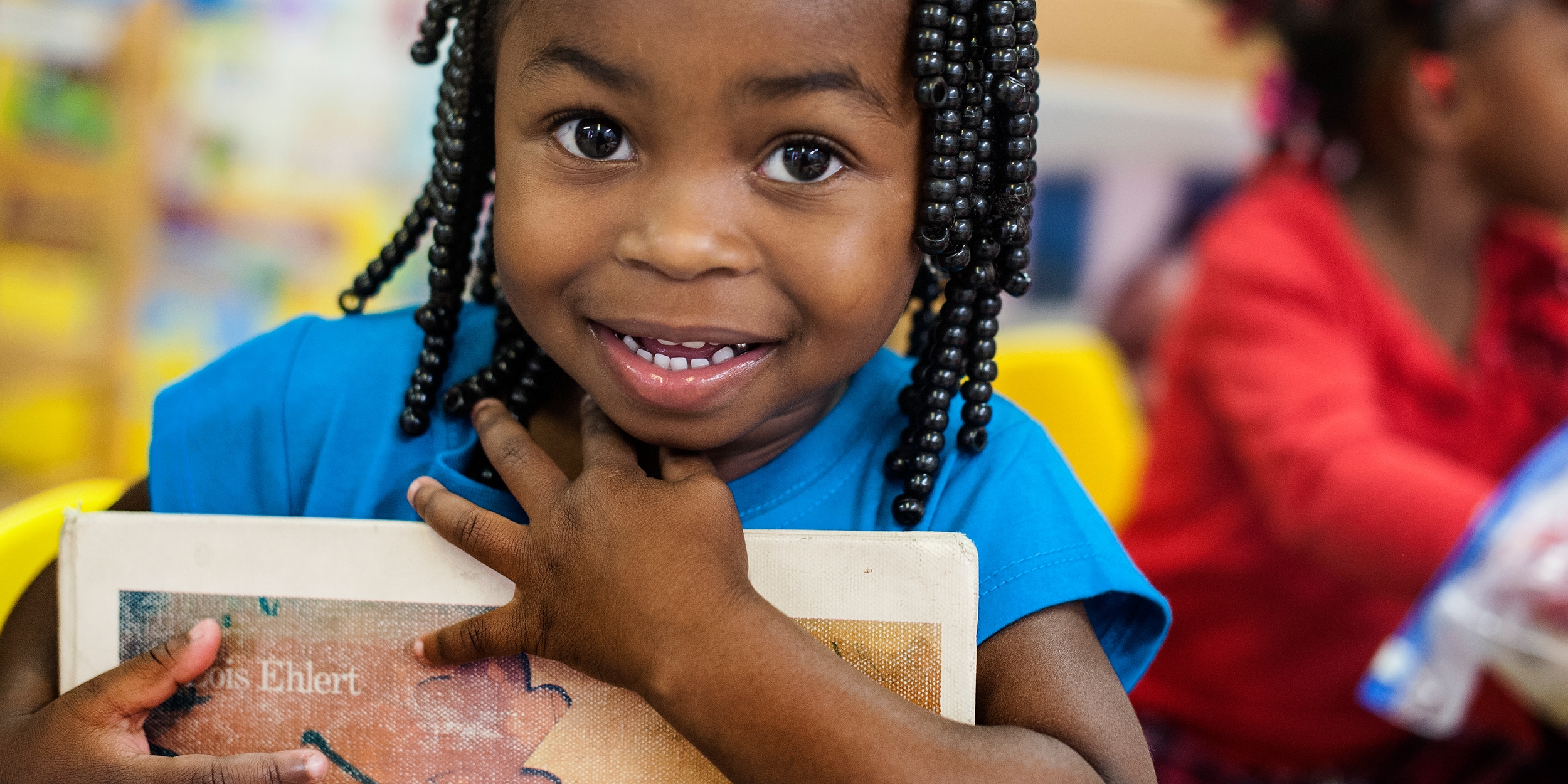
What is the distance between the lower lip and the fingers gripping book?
8 centimetres

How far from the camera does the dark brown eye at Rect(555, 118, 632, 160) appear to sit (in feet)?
2.08

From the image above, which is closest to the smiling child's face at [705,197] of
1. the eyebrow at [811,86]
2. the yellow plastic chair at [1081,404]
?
the eyebrow at [811,86]

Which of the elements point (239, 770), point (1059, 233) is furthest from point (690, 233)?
point (1059, 233)

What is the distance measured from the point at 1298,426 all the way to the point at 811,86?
848 mm

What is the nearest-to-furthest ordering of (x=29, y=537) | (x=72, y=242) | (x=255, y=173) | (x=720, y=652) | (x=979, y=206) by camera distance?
(x=720, y=652), (x=979, y=206), (x=29, y=537), (x=72, y=242), (x=255, y=173)

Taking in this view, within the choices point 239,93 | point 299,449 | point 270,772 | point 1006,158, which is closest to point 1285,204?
point 1006,158

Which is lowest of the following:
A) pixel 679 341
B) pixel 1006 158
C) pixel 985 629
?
pixel 985 629

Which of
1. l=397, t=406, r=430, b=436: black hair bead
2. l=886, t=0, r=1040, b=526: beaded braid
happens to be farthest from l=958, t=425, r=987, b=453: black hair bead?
l=397, t=406, r=430, b=436: black hair bead

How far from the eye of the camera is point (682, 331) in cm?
63

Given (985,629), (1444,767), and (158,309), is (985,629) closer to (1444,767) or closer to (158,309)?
(1444,767)

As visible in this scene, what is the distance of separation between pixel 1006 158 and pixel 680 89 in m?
0.20

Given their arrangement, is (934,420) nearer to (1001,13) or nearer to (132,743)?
(1001,13)

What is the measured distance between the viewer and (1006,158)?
686mm

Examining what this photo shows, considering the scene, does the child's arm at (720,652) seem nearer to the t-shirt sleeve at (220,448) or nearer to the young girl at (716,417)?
the young girl at (716,417)
